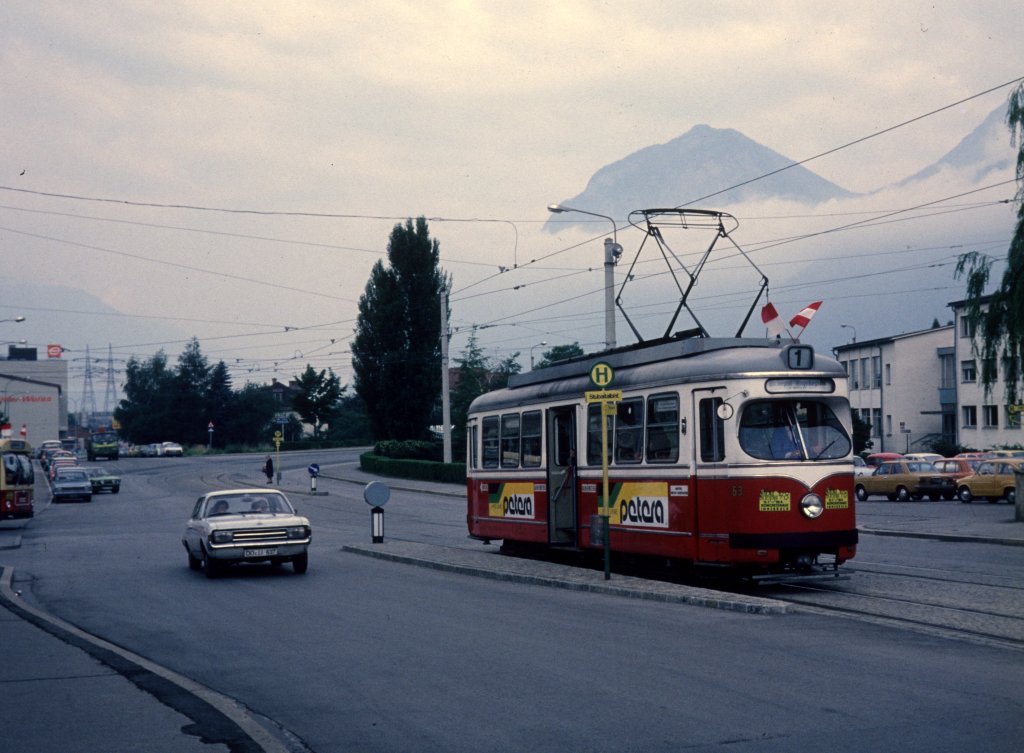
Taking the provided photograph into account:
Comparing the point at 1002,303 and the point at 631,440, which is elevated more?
the point at 1002,303

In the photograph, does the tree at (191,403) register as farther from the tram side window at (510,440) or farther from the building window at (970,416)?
the tram side window at (510,440)

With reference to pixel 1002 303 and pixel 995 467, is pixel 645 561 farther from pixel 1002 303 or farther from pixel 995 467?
pixel 995 467

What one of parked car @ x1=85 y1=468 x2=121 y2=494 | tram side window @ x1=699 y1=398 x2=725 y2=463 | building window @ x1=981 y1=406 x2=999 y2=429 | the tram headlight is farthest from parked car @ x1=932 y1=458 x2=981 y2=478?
parked car @ x1=85 y1=468 x2=121 y2=494

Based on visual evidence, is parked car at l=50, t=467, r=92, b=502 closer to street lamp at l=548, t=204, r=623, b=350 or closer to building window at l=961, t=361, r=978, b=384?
street lamp at l=548, t=204, r=623, b=350

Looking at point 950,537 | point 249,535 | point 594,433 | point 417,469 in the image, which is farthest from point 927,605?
point 417,469

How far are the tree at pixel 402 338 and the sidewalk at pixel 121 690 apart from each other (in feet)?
187

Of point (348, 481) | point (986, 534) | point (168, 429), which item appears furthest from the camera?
point (168, 429)

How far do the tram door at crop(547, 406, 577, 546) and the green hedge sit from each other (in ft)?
127

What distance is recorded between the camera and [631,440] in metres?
17.5

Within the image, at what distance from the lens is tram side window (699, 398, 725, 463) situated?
1545cm

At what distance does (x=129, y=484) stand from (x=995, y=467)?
4857 centimetres

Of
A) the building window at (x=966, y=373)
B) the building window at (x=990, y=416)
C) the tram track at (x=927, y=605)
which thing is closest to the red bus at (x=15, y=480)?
the tram track at (x=927, y=605)

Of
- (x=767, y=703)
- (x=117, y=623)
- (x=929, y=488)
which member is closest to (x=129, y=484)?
(x=929, y=488)

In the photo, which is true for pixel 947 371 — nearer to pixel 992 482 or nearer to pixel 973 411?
pixel 973 411
